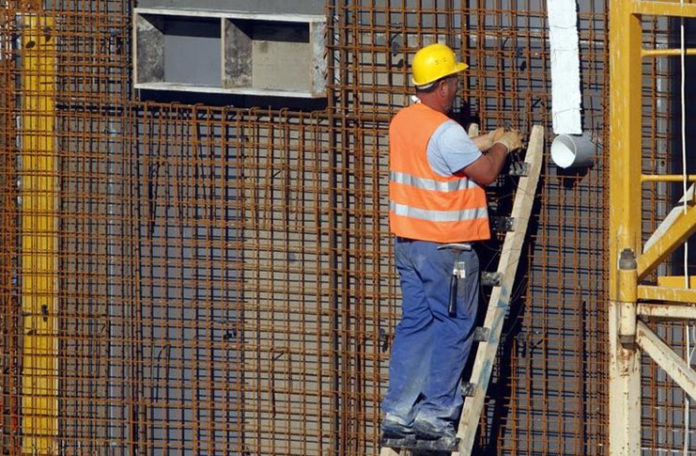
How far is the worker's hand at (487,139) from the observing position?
23.6ft

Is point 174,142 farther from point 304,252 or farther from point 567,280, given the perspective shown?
point 567,280

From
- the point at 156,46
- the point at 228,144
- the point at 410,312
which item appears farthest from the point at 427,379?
the point at 156,46

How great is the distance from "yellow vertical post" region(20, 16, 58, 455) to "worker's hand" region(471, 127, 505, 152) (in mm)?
2375

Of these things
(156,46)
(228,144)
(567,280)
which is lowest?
(567,280)

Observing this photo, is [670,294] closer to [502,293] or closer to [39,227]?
[502,293]

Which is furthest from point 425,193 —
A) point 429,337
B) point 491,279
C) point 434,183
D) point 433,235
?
point 429,337

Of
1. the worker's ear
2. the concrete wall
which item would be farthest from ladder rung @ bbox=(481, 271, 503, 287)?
the concrete wall

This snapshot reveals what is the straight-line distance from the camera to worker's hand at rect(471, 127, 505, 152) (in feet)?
23.6

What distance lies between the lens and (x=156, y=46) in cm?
787

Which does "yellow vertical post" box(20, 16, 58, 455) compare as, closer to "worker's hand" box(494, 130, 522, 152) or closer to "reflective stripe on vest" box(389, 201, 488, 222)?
"reflective stripe on vest" box(389, 201, 488, 222)

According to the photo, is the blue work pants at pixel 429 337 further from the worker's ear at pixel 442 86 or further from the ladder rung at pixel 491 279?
the worker's ear at pixel 442 86

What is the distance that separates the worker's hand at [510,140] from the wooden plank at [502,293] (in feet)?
0.60

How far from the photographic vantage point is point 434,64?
23.2 feet

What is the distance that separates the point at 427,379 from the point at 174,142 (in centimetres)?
192
